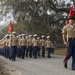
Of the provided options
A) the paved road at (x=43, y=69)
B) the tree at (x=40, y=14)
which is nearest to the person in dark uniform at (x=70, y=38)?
the paved road at (x=43, y=69)

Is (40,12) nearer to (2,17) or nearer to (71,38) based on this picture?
(2,17)

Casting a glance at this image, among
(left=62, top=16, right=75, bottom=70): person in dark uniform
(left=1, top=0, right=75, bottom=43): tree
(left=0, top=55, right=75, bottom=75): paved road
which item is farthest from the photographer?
(left=1, top=0, right=75, bottom=43): tree

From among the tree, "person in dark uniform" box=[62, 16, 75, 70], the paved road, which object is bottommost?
the paved road

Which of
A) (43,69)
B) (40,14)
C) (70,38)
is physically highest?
(40,14)

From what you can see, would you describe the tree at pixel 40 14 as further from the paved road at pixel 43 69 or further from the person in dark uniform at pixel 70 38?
the person in dark uniform at pixel 70 38

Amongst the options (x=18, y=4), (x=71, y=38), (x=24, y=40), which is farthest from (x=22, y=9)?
(x=71, y=38)

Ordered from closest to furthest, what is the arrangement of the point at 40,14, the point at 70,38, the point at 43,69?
the point at 70,38 < the point at 43,69 < the point at 40,14

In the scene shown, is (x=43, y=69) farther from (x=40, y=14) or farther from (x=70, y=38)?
(x=40, y=14)

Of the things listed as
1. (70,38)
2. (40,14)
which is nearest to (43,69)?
(70,38)

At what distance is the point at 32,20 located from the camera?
3541cm

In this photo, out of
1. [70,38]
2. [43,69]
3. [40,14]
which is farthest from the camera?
[40,14]

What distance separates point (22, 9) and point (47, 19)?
10.7 ft

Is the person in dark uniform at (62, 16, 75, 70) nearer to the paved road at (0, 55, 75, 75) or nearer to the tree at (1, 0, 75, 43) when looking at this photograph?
the paved road at (0, 55, 75, 75)

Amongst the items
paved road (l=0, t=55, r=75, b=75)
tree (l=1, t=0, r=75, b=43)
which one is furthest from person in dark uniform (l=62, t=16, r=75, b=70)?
tree (l=1, t=0, r=75, b=43)
